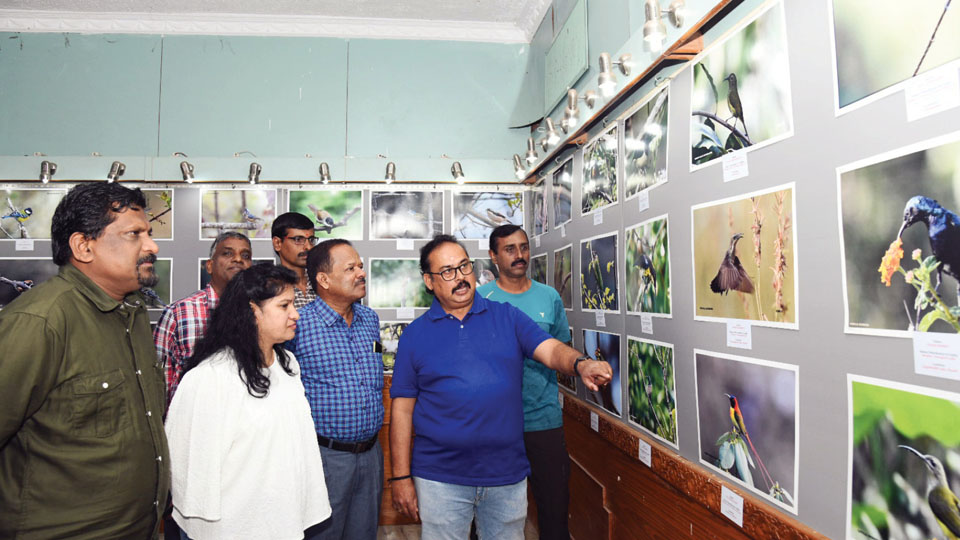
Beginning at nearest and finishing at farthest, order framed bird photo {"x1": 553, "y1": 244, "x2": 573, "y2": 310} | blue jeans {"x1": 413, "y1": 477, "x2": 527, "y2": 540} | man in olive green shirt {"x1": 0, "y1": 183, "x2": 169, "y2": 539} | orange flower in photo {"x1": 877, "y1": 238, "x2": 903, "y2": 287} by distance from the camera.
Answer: orange flower in photo {"x1": 877, "y1": 238, "x2": 903, "y2": 287} → man in olive green shirt {"x1": 0, "y1": 183, "x2": 169, "y2": 539} → blue jeans {"x1": 413, "y1": 477, "x2": 527, "y2": 540} → framed bird photo {"x1": 553, "y1": 244, "x2": 573, "y2": 310}

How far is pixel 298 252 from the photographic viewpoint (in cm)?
289

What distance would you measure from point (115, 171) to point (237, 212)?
0.83 meters

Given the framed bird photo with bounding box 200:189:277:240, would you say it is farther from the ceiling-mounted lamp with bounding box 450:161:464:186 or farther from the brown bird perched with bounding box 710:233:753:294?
the brown bird perched with bounding box 710:233:753:294

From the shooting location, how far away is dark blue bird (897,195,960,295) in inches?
38.1

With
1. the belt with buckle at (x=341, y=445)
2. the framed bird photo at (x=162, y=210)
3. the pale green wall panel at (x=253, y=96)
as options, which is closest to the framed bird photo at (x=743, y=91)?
the belt with buckle at (x=341, y=445)

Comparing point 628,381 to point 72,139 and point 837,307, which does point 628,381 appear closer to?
point 837,307

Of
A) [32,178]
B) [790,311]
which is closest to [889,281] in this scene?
[790,311]

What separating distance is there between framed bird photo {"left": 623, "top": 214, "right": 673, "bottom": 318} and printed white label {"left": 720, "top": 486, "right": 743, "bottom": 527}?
24.6 inches

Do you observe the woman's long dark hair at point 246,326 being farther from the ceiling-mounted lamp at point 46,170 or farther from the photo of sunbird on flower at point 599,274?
the ceiling-mounted lamp at point 46,170

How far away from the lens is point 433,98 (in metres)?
4.40

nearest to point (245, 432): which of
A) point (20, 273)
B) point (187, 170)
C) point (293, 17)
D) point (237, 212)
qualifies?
point (237, 212)

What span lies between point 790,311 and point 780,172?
1.17 feet

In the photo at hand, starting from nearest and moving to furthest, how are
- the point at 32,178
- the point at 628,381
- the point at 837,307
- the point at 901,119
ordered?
the point at 901,119
the point at 837,307
the point at 628,381
the point at 32,178

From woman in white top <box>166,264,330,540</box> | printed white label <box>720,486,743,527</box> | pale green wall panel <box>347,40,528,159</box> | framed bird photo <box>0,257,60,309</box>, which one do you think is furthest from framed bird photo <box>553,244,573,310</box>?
framed bird photo <box>0,257,60,309</box>
